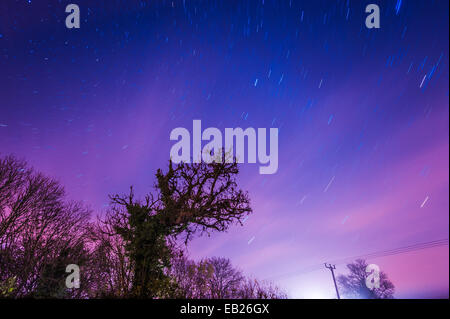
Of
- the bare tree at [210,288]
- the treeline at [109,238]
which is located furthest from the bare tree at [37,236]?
the bare tree at [210,288]

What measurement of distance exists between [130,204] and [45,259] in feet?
27.6

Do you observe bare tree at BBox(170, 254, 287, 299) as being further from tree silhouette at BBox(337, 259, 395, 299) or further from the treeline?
tree silhouette at BBox(337, 259, 395, 299)

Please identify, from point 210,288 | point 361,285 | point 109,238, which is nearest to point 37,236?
point 109,238

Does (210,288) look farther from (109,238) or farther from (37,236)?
(37,236)

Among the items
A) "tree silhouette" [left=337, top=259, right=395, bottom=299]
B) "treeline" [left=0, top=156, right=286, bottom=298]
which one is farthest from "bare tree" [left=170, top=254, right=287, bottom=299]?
"tree silhouette" [left=337, top=259, right=395, bottom=299]

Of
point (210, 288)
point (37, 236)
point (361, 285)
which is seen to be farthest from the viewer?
point (361, 285)

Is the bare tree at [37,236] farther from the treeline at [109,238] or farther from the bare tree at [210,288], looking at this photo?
the bare tree at [210,288]

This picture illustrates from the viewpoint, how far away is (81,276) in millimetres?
16906

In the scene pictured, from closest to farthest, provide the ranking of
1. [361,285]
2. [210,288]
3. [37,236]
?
[210,288] → [37,236] → [361,285]

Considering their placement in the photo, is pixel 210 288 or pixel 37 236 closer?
pixel 210 288

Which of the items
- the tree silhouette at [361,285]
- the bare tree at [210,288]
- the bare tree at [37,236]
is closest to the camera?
the bare tree at [210,288]
